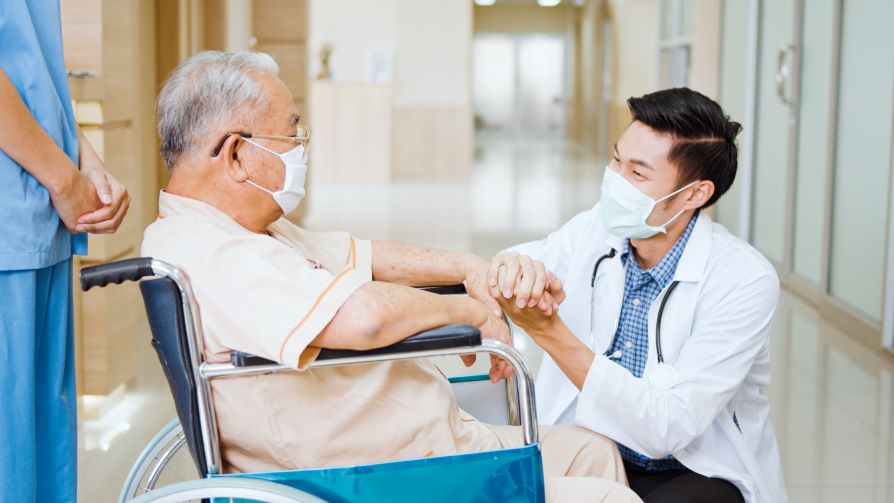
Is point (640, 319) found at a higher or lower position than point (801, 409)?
higher

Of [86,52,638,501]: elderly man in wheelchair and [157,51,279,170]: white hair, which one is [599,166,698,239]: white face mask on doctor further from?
[157,51,279,170]: white hair

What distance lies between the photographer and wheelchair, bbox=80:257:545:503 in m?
1.39

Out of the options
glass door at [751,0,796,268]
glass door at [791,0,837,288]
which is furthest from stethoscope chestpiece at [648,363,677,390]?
glass door at [751,0,796,268]

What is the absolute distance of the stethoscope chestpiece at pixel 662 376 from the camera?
1.76 meters

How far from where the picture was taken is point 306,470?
1.43 metres

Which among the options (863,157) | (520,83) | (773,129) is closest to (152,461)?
(863,157)

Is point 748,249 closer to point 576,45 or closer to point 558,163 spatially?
point 558,163

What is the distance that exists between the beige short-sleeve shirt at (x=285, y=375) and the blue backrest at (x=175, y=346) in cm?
4

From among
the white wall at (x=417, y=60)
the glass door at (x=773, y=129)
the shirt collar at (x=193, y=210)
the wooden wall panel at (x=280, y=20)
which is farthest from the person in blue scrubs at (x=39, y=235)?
the white wall at (x=417, y=60)

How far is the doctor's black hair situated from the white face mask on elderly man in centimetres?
60

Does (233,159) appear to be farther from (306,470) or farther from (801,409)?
(801,409)

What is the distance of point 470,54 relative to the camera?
12.5 meters

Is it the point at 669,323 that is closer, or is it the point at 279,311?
the point at 279,311

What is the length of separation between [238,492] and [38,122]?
2.09 feet
